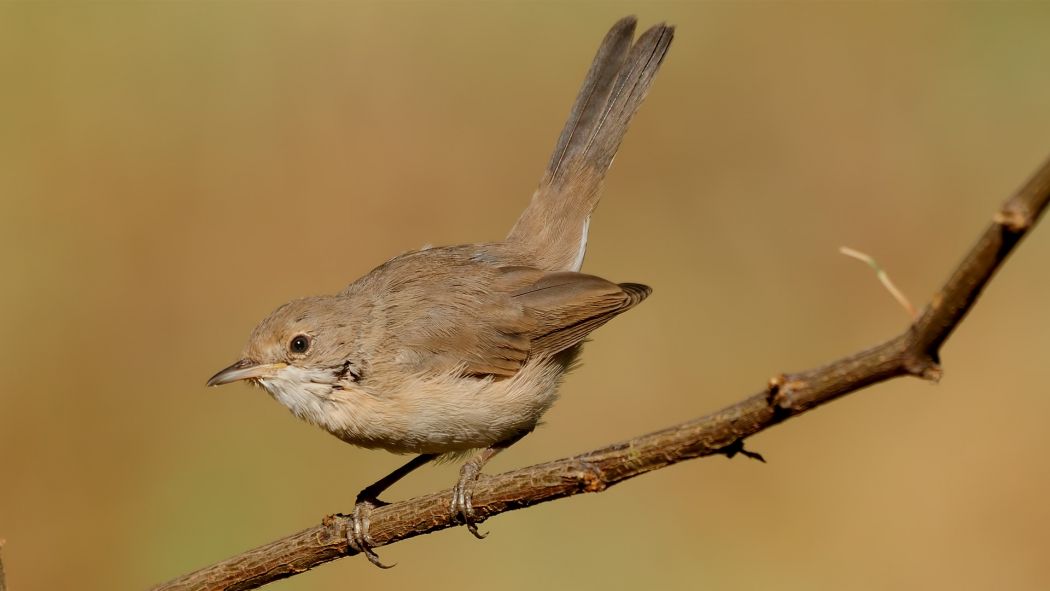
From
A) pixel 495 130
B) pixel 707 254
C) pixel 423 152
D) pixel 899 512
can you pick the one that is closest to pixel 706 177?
pixel 707 254

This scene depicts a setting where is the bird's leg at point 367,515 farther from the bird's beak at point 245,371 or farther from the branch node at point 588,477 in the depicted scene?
the branch node at point 588,477

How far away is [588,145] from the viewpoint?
18.6 ft

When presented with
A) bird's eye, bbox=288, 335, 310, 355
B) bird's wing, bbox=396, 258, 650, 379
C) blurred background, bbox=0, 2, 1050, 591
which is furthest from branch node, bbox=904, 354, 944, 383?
blurred background, bbox=0, 2, 1050, 591

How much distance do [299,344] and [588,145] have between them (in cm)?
200

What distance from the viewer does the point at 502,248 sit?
17.9ft

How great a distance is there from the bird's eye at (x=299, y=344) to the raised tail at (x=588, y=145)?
1391 millimetres

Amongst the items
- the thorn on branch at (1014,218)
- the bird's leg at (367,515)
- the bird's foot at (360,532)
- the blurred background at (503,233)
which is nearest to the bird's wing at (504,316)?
the bird's leg at (367,515)

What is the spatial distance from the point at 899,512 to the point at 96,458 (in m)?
5.47

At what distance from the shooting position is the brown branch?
78.0 inches

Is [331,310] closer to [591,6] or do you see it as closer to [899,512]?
[899,512]

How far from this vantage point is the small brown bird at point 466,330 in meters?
4.40

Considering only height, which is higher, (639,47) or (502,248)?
(639,47)

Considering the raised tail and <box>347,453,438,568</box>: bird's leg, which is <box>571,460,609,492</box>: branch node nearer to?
<box>347,453,438,568</box>: bird's leg

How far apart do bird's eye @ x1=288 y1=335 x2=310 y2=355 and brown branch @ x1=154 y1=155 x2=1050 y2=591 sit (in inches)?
30.9
